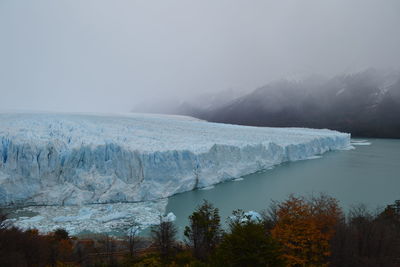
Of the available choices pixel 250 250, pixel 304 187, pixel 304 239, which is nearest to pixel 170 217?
pixel 304 239

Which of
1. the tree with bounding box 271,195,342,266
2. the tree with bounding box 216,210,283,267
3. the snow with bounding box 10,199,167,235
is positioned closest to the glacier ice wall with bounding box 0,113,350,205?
the snow with bounding box 10,199,167,235

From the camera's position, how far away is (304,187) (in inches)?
580

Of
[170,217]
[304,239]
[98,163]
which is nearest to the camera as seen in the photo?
[304,239]

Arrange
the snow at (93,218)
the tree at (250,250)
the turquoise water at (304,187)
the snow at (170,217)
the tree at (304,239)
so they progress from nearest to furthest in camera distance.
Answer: the tree at (250,250)
the tree at (304,239)
the snow at (93,218)
the snow at (170,217)
the turquoise water at (304,187)

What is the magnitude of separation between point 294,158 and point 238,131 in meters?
4.47

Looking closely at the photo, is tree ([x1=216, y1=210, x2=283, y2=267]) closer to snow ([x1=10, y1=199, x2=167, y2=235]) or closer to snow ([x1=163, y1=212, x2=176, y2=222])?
snow ([x1=10, y1=199, x2=167, y2=235])

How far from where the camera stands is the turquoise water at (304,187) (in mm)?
12023

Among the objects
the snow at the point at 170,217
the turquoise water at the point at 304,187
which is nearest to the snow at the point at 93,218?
the snow at the point at 170,217

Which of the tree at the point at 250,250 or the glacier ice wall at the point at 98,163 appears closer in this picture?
the tree at the point at 250,250

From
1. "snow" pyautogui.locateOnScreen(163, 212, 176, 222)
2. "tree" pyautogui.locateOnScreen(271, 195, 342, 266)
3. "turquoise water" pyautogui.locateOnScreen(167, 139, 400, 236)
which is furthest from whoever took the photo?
"turquoise water" pyautogui.locateOnScreen(167, 139, 400, 236)

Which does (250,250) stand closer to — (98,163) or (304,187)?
(98,163)

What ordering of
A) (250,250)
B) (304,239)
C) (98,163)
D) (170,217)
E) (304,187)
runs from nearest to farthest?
(250,250) < (304,239) < (170,217) < (98,163) < (304,187)

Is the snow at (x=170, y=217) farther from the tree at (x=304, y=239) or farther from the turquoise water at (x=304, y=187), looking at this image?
the tree at (x=304, y=239)

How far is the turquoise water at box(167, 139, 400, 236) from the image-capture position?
12.0m
